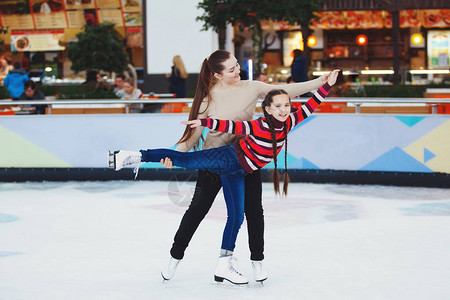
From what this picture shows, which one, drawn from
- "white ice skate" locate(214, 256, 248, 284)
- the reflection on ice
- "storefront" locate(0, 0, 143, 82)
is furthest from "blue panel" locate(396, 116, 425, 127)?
"storefront" locate(0, 0, 143, 82)

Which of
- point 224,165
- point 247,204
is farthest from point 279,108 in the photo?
point 247,204

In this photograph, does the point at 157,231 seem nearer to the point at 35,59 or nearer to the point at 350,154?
the point at 350,154

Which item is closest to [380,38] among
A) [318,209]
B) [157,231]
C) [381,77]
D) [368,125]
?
[381,77]

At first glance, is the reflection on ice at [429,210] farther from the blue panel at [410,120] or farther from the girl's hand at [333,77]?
the girl's hand at [333,77]

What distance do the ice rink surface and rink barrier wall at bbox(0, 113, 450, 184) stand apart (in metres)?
0.31

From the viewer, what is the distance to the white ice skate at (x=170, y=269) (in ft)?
14.8

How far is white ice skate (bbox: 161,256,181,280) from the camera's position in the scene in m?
4.50

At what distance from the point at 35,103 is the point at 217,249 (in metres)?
4.18

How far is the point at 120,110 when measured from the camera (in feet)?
30.5

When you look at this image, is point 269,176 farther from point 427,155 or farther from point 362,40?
point 362,40

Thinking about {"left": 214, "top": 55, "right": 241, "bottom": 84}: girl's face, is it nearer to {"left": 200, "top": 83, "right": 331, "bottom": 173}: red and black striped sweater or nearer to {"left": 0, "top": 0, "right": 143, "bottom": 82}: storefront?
{"left": 200, "top": 83, "right": 331, "bottom": 173}: red and black striped sweater

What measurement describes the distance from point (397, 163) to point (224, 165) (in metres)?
4.62

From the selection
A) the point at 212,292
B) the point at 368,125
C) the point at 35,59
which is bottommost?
the point at 212,292

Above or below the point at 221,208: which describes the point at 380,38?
above
